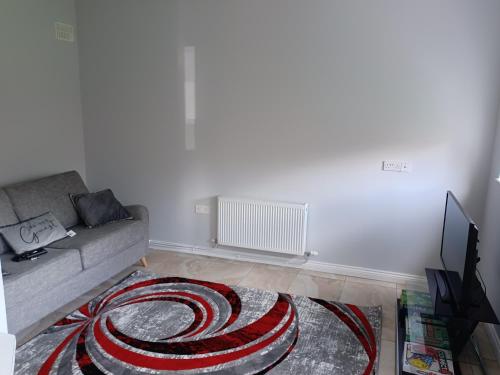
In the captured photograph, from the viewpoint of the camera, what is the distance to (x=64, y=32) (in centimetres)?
402

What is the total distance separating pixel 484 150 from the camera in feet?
10.5

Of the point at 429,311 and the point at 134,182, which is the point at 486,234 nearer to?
the point at 429,311

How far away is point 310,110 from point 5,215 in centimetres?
257

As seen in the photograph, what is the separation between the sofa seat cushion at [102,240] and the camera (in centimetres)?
313

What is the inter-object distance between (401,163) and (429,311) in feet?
4.15

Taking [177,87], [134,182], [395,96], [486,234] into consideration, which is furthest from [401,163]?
[134,182]

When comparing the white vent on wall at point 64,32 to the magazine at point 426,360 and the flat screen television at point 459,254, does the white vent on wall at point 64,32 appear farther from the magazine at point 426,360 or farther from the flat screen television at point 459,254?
the magazine at point 426,360

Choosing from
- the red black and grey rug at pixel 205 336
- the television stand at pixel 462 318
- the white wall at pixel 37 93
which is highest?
the white wall at pixel 37 93

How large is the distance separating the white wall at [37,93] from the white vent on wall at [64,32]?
4cm

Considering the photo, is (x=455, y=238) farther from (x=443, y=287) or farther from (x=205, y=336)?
(x=205, y=336)

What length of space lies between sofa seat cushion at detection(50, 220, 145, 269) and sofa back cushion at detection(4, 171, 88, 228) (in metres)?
0.17

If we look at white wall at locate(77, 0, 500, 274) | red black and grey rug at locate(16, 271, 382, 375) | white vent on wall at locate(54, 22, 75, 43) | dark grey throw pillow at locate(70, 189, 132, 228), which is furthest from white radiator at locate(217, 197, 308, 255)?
white vent on wall at locate(54, 22, 75, 43)

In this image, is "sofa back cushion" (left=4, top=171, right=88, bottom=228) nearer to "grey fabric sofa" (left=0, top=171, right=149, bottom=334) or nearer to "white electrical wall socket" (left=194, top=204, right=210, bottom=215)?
"grey fabric sofa" (left=0, top=171, right=149, bottom=334)

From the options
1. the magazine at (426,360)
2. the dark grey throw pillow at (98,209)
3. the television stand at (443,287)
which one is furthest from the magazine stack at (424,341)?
the dark grey throw pillow at (98,209)
